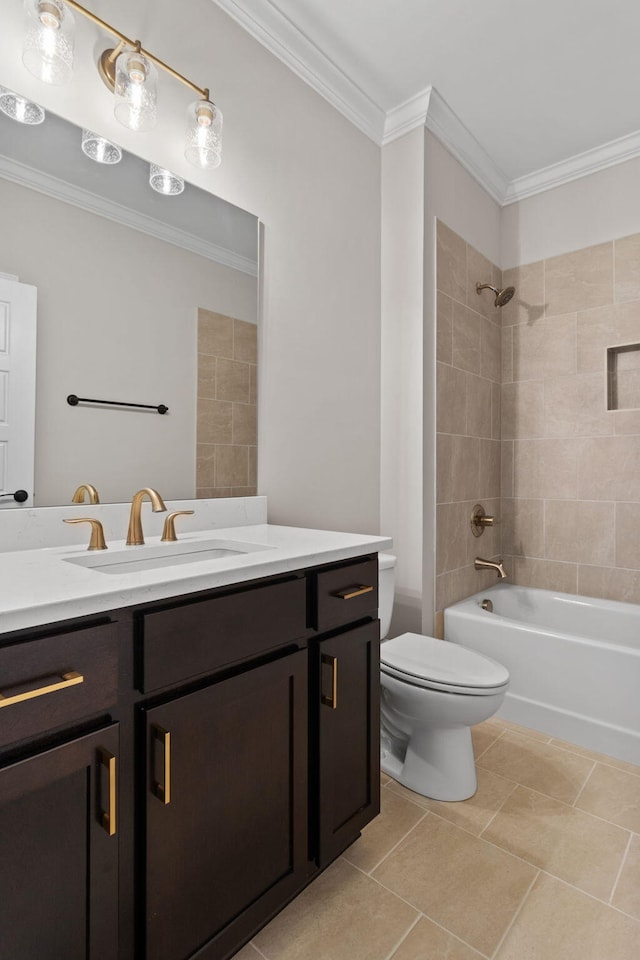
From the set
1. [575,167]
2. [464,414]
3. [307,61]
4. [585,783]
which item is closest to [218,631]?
[585,783]

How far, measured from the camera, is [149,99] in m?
1.38

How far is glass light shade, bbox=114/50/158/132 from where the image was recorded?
1.35 m

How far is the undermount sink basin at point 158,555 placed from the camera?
4.01 feet

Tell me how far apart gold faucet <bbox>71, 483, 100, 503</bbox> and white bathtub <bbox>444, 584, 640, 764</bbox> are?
5.42ft

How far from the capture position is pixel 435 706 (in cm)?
166

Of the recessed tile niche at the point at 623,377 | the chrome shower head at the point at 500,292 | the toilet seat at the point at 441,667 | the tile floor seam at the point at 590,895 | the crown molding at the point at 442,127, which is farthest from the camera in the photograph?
the chrome shower head at the point at 500,292

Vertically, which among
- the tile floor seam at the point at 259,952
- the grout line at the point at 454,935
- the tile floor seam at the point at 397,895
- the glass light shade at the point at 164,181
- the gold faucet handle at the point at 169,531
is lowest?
the tile floor seam at the point at 259,952

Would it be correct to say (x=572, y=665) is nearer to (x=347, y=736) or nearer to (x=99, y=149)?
(x=347, y=736)

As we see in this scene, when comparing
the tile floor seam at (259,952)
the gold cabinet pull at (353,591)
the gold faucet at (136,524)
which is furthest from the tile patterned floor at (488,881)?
the gold faucet at (136,524)

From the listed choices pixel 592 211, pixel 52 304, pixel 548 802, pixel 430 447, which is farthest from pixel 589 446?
pixel 52 304

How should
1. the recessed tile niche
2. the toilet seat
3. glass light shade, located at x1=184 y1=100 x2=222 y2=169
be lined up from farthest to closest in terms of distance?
the recessed tile niche < the toilet seat < glass light shade, located at x1=184 y1=100 x2=222 y2=169

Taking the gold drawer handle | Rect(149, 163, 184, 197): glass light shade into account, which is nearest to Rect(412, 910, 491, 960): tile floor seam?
the gold drawer handle

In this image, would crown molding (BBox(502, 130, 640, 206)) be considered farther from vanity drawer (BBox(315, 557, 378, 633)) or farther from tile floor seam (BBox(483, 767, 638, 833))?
tile floor seam (BBox(483, 767, 638, 833))

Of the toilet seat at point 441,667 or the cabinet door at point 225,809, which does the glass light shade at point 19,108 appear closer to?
the cabinet door at point 225,809
